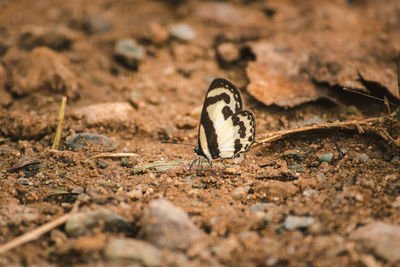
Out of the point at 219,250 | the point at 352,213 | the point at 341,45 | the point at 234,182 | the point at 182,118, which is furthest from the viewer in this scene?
the point at 341,45

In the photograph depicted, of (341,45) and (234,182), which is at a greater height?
(341,45)

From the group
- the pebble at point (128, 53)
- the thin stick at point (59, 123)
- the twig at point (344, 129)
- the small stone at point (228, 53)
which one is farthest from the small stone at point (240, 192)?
the pebble at point (128, 53)

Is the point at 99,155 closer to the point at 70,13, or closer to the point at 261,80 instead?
the point at 261,80

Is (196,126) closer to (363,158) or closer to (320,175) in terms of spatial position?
(320,175)

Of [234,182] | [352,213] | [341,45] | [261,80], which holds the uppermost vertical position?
[341,45]

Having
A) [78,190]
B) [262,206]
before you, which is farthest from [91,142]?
[262,206]

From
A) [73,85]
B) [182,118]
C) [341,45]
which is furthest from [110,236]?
[341,45]

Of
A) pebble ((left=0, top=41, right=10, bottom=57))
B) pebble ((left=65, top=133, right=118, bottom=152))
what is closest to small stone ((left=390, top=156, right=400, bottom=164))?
pebble ((left=65, top=133, right=118, bottom=152))

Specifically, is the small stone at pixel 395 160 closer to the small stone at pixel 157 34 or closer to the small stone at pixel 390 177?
the small stone at pixel 390 177
